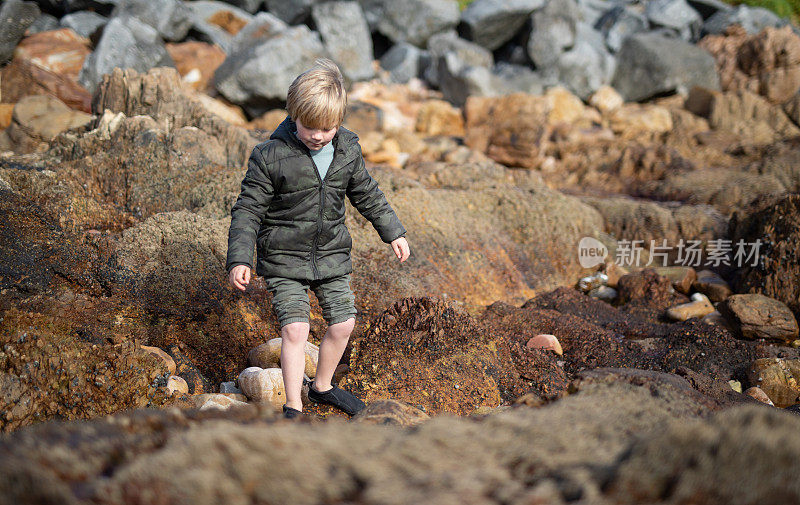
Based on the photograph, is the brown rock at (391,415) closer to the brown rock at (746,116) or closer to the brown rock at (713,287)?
the brown rock at (713,287)

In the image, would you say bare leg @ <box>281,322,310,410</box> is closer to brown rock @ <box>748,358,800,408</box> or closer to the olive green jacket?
the olive green jacket

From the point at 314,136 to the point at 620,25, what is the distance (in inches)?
679

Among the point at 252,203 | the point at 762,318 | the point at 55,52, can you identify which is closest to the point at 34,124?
the point at 55,52

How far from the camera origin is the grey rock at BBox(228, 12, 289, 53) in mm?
11625

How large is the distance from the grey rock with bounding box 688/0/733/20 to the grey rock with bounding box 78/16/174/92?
15565 millimetres

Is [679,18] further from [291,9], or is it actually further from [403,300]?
[403,300]

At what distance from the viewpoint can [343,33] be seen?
14.1m

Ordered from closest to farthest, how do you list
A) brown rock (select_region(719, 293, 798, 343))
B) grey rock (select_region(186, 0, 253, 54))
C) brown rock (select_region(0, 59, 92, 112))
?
brown rock (select_region(719, 293, 798, 343)) < brown rock (select_region(0, 59, 92, 112)) < grey rock (select_region(186, 0, 253, 54))

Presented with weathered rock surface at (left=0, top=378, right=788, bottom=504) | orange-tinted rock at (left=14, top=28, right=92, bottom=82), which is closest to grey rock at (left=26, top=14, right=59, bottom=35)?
orange-tinted rock at (left=14, top=28, right=92, bottom=82)

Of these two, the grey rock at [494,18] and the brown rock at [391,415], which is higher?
the brown rock at [391,415]

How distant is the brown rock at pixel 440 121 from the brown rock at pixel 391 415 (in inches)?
392

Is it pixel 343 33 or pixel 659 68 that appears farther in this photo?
pixel 659 68

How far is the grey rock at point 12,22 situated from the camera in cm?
960

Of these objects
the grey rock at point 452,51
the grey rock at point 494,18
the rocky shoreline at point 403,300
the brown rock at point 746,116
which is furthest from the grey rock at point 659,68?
the grey rock at point 452,51
